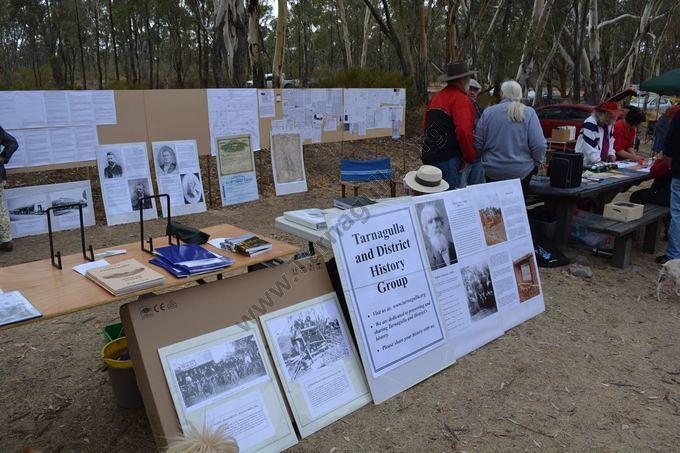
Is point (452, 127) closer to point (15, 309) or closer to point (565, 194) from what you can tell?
point (565, 194)

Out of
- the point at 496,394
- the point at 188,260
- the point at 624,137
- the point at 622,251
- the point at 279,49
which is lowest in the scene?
the point at 496,394

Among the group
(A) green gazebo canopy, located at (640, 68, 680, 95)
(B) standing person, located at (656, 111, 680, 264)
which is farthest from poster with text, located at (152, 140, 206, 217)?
(A) green gazebo canopy, located at (640, 68, 680, 95)

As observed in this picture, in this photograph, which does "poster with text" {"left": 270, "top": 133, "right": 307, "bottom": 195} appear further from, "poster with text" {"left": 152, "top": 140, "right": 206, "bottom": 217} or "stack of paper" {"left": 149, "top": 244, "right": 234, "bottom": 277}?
"stack of paper" {"left": 149, "top": 244, "right": 234, "bottom": 277}

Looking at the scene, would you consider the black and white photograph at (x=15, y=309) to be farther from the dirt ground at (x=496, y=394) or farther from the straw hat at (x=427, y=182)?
the straw hat at (x=427, y=182)

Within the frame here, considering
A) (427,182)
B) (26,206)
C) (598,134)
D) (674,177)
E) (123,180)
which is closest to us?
(427,182)

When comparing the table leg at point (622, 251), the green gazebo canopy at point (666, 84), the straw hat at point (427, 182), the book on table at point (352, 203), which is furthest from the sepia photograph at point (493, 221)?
the green gazebo canopy at point (666, 84)

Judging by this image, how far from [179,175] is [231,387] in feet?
17.1

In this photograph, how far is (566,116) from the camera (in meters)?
15.1

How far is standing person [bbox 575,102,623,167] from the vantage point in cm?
623

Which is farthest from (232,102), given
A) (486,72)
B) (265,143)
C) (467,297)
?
(486,72)

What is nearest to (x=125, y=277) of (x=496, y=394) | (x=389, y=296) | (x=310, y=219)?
(x=310, y=219)

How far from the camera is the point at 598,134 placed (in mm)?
6551

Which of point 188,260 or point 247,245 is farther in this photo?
point 247,245

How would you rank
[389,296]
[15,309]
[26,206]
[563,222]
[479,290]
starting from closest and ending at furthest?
[15,309] < [389,296] < [479,290] < [563,222] < [26,206]
